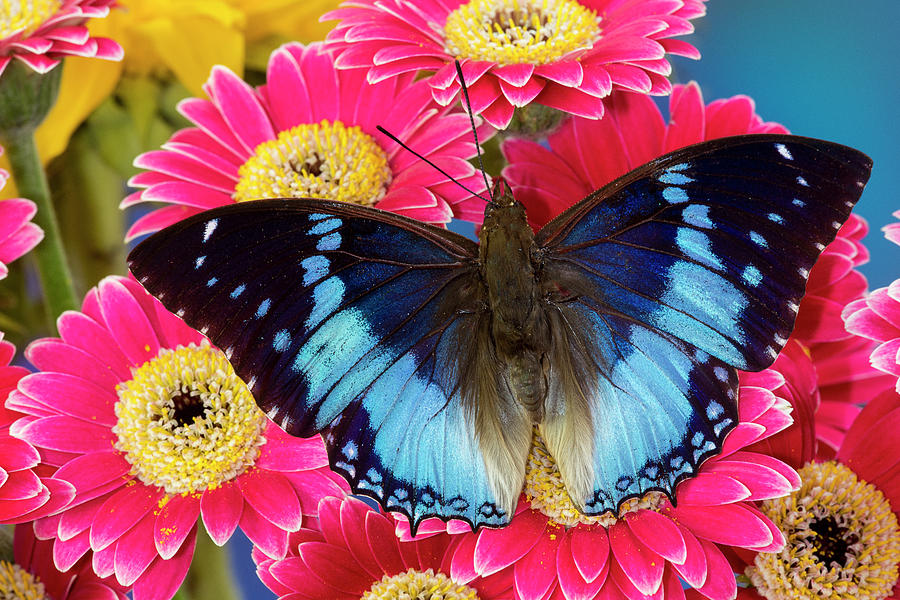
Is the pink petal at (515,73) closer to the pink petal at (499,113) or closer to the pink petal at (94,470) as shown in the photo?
the pink petal at (499,113)

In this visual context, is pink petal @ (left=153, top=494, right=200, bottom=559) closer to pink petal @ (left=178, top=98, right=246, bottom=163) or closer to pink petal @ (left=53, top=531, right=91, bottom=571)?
pink petal @ (left=53, top=531, right=91, bottom=571)

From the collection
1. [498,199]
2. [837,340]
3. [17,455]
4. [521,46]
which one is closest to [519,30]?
[521,46]

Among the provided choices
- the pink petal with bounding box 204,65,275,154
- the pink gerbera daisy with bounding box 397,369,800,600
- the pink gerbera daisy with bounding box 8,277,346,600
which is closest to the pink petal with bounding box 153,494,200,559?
the pink gerbera daisy with bounding box 8,277,346,600

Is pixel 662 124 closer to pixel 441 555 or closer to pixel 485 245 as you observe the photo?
pixel 485 245

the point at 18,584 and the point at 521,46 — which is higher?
the point at 521,46

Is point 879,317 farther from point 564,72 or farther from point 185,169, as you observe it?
point 185,169

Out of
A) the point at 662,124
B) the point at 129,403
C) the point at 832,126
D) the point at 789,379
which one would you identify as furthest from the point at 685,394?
the point at 832,126

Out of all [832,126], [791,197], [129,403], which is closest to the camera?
[791,197]
